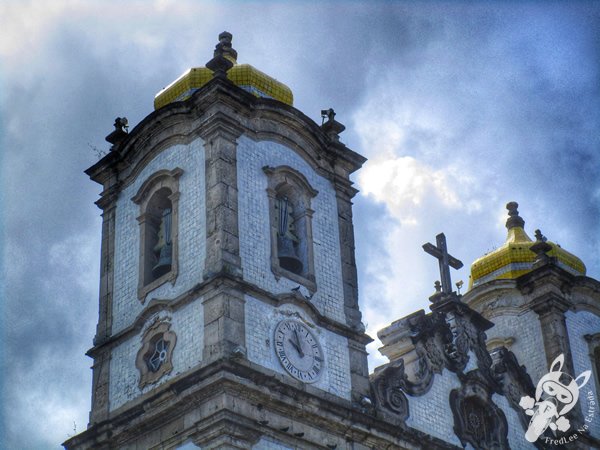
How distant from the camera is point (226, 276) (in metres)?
23.1

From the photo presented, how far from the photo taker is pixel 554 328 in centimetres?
3109

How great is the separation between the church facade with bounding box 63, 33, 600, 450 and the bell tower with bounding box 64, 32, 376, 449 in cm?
3

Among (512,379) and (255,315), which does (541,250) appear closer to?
(512,379)

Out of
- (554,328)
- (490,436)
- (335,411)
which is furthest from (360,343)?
(554,328)

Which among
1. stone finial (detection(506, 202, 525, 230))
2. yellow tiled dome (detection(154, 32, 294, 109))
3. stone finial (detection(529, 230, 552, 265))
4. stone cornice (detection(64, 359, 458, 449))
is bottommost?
stone cornice (detection(64, 359, 458, 449))

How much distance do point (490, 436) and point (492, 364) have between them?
1.89m

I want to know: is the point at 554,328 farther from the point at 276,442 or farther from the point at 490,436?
the point at 276,442

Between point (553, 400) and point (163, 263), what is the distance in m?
10.3

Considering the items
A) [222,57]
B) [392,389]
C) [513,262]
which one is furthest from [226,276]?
[513,262]

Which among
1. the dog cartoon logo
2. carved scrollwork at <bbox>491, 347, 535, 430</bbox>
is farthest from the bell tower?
the dog cartoon logo

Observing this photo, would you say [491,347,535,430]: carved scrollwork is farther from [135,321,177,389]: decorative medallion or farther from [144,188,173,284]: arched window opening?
[135,321,177,389]: decorative medallion

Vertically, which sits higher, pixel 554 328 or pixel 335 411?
pixel 554 328

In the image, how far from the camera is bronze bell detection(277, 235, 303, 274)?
25.1 metres

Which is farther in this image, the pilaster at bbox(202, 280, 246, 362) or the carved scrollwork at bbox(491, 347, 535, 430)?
the carved scrollwork at bbox(491, 347, 535, 430)
